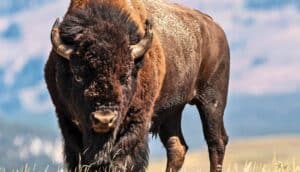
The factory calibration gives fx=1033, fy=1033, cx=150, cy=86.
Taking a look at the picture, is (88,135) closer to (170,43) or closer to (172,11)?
(170,43)

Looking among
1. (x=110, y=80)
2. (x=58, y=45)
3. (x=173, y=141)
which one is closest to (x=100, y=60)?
(x=110, y=80)

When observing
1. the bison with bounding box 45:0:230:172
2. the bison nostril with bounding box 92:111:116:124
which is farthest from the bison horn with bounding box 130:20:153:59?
the bison nostril with bounding box 92:111:116:124

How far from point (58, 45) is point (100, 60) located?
0.60 m

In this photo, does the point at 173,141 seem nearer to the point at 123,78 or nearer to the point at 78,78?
the point at 123,78

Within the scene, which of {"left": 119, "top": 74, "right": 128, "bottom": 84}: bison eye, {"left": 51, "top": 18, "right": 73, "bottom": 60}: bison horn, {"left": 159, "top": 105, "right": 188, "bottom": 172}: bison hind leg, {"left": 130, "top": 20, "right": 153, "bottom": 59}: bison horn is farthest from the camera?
{"left": 159, "top": 105, "right": 188, "bottom": 172}: bison hind leg

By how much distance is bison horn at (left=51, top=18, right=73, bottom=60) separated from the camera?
10.9m

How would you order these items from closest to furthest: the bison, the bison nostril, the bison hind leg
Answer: the bison nostril < the bison < the bison hind leg

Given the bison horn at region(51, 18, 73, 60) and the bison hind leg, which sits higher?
the bison horn at region(51, 18, 73, 60)

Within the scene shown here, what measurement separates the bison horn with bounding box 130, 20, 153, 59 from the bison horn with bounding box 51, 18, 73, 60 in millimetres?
678

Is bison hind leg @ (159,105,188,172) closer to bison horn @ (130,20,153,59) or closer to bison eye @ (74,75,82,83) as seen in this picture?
bison horn @ (130,20,153,59)

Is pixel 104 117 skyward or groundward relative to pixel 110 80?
groundward

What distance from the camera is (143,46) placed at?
36.5 feet

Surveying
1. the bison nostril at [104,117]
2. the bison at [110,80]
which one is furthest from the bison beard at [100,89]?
the bison nostril at [104,117]

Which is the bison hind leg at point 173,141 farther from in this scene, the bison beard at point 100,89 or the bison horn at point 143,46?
the bison horn at point 143,46
